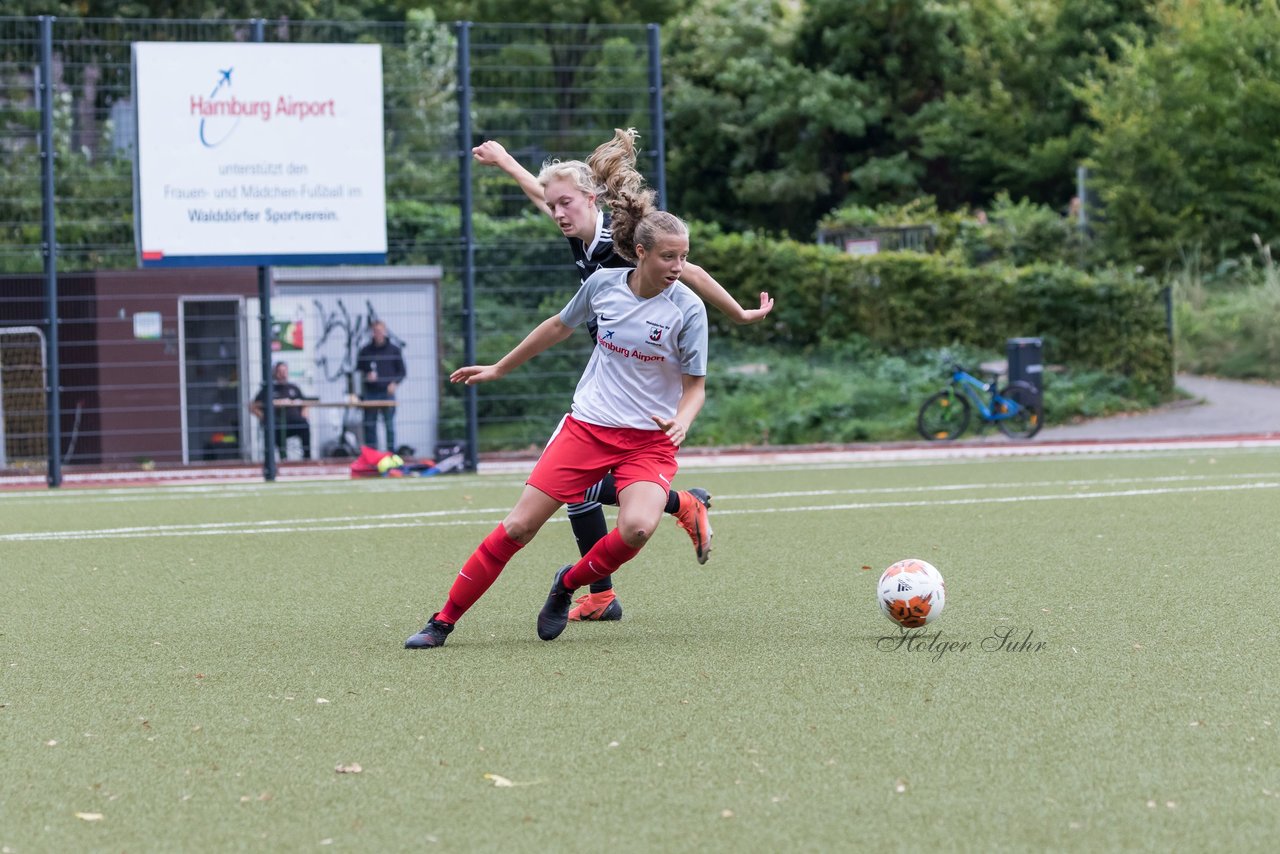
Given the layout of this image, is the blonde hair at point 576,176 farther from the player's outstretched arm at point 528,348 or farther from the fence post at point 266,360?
the fence post at point 266,360

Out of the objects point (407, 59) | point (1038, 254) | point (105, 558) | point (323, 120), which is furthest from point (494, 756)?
point (1038, 254)

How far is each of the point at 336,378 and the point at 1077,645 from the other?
47.0 feet

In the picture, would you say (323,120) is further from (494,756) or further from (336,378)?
(494,756)

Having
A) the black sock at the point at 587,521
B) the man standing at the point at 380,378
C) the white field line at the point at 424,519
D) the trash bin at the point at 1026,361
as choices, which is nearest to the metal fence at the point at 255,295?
the man standing at the point at 380,378

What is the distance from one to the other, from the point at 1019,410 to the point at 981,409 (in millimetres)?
469

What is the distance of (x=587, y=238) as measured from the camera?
6.91m

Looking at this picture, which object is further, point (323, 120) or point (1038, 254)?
point (1038, 254)

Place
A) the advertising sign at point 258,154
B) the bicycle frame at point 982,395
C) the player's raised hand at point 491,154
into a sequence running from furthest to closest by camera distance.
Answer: the bicycle frame at point 982,395 < the advertising sign at point 258,154 < the player's raised hand at point 491,154

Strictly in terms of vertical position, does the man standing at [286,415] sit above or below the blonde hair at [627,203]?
below

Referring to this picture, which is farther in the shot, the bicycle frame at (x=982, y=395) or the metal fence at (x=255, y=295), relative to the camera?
the bicycle frame at (x=982, y=395)

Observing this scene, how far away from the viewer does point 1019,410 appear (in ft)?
68.0

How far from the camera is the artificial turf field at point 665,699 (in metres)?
3.89

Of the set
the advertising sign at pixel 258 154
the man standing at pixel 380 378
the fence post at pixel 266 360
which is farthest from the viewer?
the man standing at pixel 380 378

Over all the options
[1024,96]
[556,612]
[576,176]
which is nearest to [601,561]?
[556,612]
